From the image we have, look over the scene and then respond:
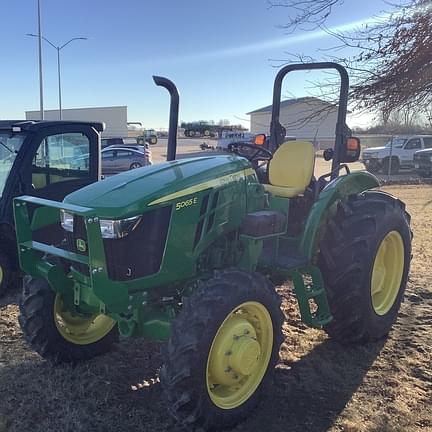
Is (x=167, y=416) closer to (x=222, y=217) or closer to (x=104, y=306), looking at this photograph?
(x=104, y=306)

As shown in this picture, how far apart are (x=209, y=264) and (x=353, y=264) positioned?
1.11 metres

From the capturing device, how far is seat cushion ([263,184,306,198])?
4066 mm

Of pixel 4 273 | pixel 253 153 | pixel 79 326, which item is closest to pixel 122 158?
pixel 4 273

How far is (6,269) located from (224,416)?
138 inches

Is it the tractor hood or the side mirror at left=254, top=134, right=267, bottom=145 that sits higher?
the side mirror at left=254, top=134, right=267, bottom=145

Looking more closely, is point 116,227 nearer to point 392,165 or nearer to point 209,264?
point 209,264

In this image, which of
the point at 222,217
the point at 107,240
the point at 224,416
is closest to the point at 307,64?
the point at 222,217

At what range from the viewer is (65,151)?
6.21 m

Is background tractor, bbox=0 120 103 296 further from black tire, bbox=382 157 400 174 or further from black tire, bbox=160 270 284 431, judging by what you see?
black tire, bbox=382 157 400 174

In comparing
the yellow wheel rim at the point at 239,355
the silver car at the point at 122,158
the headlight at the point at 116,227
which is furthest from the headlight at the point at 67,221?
the silver car at the point at 122,158

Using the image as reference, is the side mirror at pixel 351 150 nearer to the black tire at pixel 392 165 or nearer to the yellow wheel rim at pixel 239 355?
the yellow wheel rim at pixel 239 355

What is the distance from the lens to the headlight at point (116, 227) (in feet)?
9.52

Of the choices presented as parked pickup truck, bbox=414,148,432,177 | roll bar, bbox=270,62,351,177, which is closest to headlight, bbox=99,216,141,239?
roll bar, bbox=270,62,351,177

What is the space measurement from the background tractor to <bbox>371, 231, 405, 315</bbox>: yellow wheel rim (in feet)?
11.7
